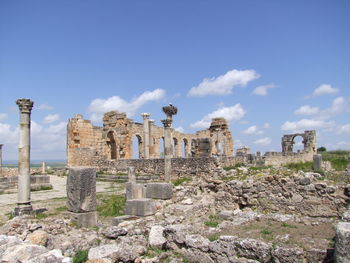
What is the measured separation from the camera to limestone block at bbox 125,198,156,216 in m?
9.51

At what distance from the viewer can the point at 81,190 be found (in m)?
8.63

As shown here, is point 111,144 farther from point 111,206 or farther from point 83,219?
point 83,219

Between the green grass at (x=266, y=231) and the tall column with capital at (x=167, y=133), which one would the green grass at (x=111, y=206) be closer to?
the tall column with capital at (x=167, y=133)

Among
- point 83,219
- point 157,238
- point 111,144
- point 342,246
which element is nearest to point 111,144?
point 111,144

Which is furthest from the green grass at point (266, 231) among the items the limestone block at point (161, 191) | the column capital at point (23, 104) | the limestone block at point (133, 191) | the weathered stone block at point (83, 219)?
the column capital at point (23, 104)

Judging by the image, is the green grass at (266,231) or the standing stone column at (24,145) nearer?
the green grass at (266,231)

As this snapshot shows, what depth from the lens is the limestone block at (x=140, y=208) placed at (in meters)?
9.51

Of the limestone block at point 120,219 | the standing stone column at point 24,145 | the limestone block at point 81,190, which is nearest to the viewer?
the limestone block at point 81,190

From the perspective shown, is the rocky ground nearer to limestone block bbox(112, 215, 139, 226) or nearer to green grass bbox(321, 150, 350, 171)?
limestone block bbox(112, 215, 139, 226)

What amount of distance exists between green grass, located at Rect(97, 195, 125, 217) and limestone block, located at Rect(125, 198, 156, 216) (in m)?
0.57

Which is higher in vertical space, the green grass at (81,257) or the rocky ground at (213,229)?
the rocky ground at (213,229)

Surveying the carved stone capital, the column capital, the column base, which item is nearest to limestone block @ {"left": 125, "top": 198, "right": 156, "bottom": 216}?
the column base

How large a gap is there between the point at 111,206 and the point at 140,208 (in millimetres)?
1702

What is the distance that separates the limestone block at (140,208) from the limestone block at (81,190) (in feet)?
4.26
